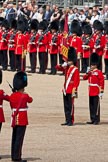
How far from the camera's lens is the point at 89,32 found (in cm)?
2734

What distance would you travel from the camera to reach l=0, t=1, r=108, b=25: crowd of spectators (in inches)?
1244

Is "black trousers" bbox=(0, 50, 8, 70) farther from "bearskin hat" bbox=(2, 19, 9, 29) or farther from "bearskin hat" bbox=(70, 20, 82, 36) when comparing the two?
"bearskin hat" bbox=(70, 20, 82, 36)

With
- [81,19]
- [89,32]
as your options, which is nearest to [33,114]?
[89,32]

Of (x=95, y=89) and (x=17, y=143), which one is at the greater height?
(x=17, y=143)

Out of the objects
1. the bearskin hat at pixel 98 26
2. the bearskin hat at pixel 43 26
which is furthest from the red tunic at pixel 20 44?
the bearskin hat at pixel 98 26

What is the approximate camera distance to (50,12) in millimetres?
33156

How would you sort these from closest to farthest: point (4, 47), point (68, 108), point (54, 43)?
point (68, 108)
point (54, 43)
point (4, 47)

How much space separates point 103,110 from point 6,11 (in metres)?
15.5

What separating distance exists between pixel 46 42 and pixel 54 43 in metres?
0.40

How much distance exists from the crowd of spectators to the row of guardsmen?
97.5 inches

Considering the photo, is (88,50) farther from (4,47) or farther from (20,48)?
(4,47)

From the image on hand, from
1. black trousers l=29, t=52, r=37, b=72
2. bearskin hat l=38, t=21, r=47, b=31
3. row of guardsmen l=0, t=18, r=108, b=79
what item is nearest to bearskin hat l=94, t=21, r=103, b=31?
row of guardsmen l=0, t=18, r=108, b=79

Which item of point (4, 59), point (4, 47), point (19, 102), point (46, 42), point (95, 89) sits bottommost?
point (4, 59)

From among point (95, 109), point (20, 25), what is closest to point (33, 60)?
point (20, 25)
